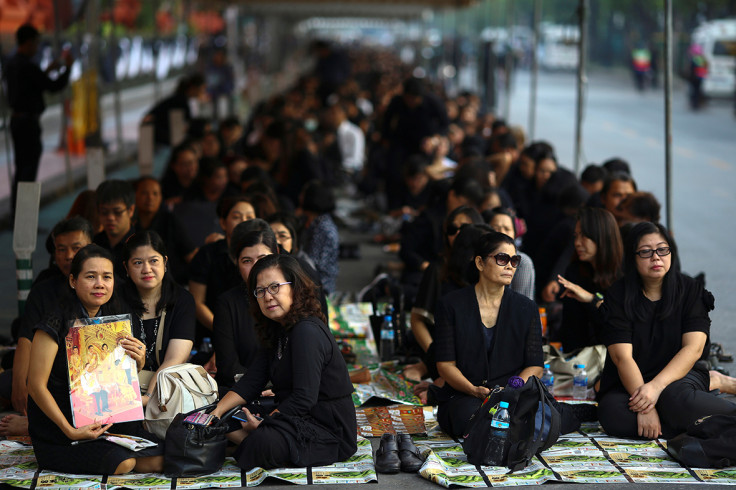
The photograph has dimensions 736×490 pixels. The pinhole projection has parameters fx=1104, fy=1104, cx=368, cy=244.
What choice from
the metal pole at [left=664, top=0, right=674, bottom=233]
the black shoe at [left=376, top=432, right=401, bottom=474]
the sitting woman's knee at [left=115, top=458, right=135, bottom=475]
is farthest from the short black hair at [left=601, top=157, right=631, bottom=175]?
the sitting woman's knee at [left=115, top=458, right=135, bottom=475]

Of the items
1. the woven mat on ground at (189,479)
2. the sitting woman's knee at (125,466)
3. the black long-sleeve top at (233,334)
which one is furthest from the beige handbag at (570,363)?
the sitting woman's knee at (125,466)

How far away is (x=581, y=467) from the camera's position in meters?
5.63

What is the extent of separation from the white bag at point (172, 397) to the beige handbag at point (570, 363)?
2321mm

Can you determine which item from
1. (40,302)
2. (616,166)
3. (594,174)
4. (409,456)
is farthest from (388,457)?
(616,166)

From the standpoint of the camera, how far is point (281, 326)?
5.53 metres

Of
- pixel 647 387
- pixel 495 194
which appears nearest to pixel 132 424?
pixel 647 387

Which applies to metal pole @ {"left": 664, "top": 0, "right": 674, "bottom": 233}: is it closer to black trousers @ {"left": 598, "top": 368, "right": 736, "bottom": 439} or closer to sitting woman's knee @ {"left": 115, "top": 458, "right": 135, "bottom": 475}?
black trousers @ {"left": 598, "top": 368, "right": 736, "bottom": 439}

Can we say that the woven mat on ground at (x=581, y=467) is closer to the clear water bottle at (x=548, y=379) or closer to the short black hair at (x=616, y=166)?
the clear water bottle at (x=548, y=379)

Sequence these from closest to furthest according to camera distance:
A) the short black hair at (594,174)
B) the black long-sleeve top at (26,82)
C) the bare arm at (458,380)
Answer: the bare arm at (458,380), the short black hair at (594,174), the black long-sleeve top at (26,82)

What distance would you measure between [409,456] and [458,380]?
0.60 m

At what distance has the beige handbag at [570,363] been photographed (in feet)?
22.8

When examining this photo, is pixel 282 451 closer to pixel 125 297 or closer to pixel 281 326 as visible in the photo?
pixel 281 326

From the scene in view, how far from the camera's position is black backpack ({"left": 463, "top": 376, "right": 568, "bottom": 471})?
5.59 metres

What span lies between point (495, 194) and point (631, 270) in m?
2.47
